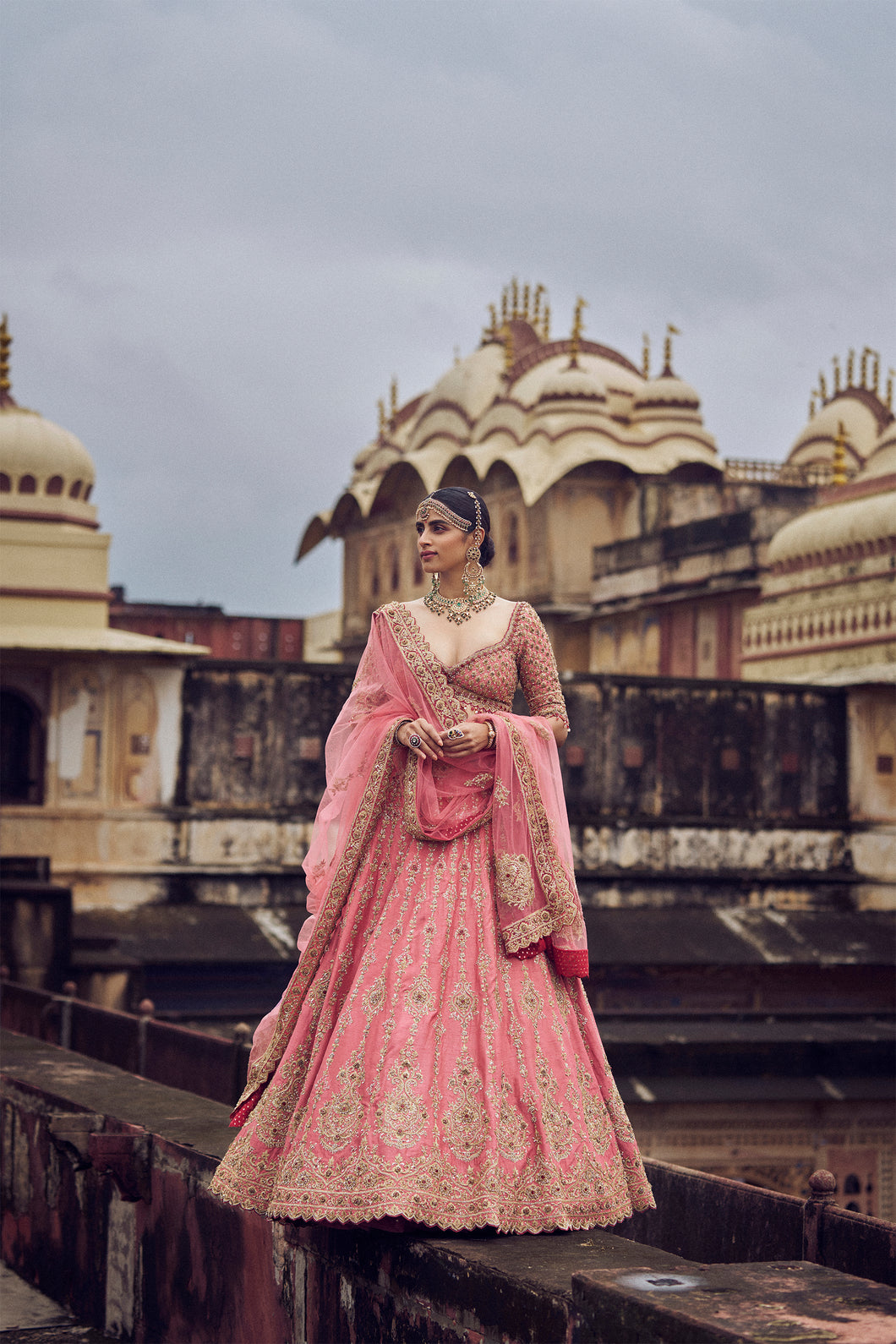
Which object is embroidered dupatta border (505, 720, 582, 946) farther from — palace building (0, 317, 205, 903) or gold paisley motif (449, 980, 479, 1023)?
palace building (0, 317, 205, 903)

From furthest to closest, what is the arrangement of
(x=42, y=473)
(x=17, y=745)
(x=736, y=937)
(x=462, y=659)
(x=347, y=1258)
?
(x=42, y=473) → (x=17, y=745) → (x=736, y=937) → (x=462, y=659) → (x=347, y=1258)

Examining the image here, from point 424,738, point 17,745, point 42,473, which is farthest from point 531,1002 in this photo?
point 42,473

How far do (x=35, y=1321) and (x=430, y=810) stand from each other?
86.6 inches

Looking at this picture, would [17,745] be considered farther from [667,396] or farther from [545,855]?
[667,396]

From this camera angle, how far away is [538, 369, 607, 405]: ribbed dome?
25938 millimetres

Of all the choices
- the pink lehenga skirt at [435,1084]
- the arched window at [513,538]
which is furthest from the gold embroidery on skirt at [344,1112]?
the arched window at [513,538]

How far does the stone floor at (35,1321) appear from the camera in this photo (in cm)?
472

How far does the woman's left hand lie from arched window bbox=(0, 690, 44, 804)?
11.6 m

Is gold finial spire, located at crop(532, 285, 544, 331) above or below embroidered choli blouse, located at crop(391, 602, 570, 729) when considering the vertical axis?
above

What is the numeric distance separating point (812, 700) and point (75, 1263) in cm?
1168

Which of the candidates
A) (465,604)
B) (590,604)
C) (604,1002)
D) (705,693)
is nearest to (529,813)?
(465,604)

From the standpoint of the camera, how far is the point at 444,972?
140 inches

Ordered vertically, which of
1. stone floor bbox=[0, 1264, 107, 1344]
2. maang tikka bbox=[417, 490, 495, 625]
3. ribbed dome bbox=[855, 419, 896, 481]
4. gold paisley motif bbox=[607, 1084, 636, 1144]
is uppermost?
ribbed dome bbox=[855, 419, 896, 481]

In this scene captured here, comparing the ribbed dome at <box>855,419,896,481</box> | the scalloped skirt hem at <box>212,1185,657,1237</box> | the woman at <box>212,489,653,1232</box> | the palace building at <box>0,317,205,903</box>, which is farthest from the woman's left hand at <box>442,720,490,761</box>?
the ribbed dome at <box>855,419,896,481</box>
